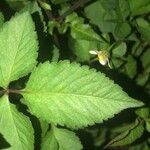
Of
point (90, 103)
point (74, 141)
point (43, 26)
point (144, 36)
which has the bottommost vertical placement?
point (74, 141)

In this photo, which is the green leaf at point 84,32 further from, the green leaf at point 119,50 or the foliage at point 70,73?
the green leaf at point 119,50

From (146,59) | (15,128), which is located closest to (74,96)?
(15,128)

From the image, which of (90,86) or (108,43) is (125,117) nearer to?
(108,43)

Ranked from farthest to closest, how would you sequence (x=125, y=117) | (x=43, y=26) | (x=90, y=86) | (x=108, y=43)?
(x=125, y=117), (x=108, y=43), (x=43, y=26), (x=90, y=86)

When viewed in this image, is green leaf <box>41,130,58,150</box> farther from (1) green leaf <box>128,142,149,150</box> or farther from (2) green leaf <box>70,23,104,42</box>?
(1) green leaf <box>128,142,149,150</box>

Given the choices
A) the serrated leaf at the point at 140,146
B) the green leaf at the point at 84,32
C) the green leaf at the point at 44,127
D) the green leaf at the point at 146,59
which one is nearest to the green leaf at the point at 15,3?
the green leaf at the point at 84,32

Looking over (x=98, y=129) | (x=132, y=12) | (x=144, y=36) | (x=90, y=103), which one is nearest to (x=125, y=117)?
(x=98, y=129)

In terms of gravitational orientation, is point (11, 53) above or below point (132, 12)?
above
